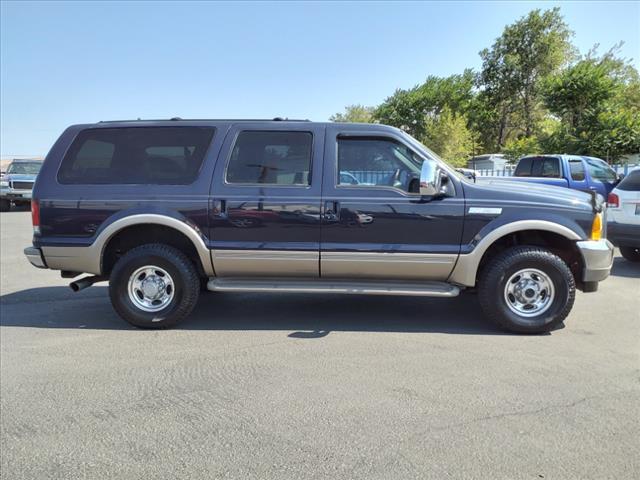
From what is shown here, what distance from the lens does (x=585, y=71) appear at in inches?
789

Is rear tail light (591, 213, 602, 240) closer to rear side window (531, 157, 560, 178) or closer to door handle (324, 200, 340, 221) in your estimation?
door handle (324, 200, 340, 221)

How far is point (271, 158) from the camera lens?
4766 mm

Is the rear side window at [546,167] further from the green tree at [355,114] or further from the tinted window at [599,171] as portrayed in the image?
the green tree at [355,114]

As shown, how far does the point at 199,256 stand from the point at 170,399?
1.79 metres

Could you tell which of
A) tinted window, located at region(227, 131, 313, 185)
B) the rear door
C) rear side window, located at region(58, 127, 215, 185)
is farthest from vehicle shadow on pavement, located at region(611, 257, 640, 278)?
rear side window, located at region(58, 127, 215, 185)

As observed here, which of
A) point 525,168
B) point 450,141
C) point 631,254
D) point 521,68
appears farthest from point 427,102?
point 631,254

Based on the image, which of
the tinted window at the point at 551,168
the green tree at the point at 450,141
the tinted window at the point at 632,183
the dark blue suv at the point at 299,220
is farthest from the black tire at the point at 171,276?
the green tree at the point at 450,141

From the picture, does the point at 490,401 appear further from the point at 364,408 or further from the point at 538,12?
the point at 538,12

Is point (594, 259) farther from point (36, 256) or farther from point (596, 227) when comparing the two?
point (36, 256)

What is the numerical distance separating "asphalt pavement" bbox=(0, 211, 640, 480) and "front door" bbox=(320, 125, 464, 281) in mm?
668

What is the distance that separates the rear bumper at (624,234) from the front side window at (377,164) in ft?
15.0

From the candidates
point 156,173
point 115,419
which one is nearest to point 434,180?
point 156,173

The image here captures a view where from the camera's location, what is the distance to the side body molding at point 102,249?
4.66 metres

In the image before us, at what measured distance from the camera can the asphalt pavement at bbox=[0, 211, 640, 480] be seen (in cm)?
259
